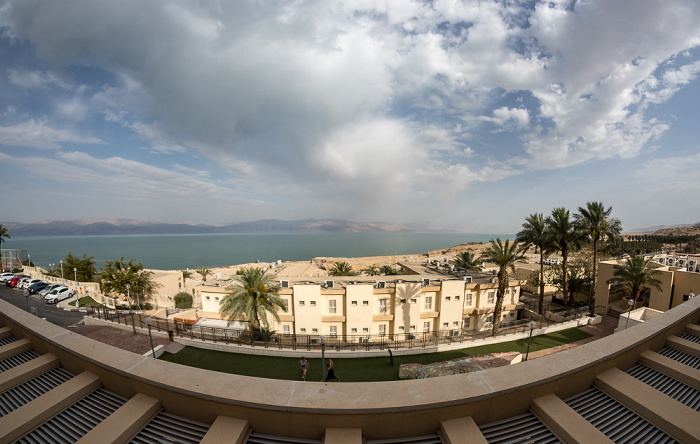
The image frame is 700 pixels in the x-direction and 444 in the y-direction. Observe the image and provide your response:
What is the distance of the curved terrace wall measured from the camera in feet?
11.1

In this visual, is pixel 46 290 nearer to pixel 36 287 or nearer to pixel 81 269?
pixel 36 287

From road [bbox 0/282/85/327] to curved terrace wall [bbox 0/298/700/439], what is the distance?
2822 cm

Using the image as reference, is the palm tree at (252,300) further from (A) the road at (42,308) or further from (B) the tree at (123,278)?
(B) the tree at (123,278)

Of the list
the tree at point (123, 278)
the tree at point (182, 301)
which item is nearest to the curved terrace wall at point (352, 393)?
the tree at point (182, 301)

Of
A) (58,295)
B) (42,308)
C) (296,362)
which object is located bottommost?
(296,362)

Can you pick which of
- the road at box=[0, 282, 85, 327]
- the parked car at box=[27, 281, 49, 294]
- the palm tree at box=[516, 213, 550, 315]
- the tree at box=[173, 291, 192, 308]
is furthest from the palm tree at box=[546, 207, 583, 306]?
the parked car at box=[27, 281, 49, 294]

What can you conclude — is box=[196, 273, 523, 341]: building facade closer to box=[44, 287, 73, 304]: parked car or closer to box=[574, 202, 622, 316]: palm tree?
box=[574, 202, 622, 316]: palm tree

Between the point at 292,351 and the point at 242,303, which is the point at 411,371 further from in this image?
the point at 242,303

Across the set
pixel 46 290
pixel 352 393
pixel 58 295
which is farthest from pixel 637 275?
pixel 46 290

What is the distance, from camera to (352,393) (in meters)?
3.61

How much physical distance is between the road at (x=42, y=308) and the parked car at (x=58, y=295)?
0.63 metres

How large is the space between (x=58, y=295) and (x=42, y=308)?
374 centimetres

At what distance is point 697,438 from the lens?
349 centimetres

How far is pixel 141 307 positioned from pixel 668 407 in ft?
131
